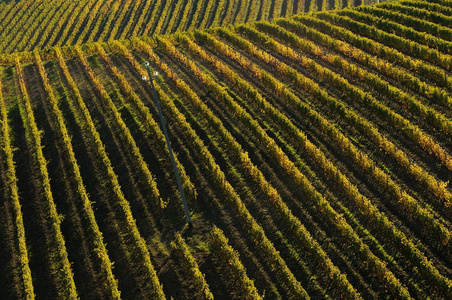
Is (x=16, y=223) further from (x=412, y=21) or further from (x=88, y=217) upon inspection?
(x=412, y=21)

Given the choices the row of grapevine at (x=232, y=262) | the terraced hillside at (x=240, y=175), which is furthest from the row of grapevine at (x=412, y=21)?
the row of grapevine at (x=232, y=262)

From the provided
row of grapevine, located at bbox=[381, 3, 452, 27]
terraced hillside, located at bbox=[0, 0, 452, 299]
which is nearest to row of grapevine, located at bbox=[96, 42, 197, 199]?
terraced hillside, located at bbox=[0, 0, 452, 299]

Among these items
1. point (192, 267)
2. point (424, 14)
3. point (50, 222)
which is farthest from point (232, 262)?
point (424, 14)

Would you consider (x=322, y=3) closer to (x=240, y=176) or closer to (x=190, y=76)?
(x=190, y=76)

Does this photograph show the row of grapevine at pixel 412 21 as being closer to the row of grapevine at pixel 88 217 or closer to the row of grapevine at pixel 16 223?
the row of grapevine at pixel 88 217

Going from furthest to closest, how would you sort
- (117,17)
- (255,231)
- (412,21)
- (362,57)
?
1. (117,17)
2. (412,21)
3. (362,57)
4. (255,231)

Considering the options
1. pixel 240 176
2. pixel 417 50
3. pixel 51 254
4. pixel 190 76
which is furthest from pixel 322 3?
pixel 51 254

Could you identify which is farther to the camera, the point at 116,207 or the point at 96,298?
the point at 116,207
